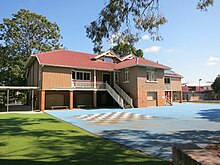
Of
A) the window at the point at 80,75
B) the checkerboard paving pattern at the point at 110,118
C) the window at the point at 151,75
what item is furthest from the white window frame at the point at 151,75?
the checkerboard paving pattern at the point at 110,118

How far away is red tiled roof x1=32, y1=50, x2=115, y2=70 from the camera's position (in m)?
23.0

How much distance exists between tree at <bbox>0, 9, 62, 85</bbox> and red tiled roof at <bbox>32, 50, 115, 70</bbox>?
11.1 m

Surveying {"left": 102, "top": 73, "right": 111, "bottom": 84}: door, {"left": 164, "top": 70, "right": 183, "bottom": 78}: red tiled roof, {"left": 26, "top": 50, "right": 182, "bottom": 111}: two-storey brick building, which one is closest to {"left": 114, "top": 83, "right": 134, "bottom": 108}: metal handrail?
{"left": 26, "top": 50, "right": 182, "bottom": 111}: two-storey brick building

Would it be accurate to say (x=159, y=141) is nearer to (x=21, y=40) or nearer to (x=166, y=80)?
(x=166, y=80)

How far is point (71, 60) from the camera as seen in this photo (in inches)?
997

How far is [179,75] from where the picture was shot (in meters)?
36.2

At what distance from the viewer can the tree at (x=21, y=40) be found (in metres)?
33.2

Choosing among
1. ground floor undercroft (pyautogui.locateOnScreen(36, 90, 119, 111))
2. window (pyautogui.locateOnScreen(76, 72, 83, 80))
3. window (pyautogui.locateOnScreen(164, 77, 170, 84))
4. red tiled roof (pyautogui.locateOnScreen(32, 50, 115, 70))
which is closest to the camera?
red tiled roof (pyautogui.locateOnScreen(32, 50, 115, 70))

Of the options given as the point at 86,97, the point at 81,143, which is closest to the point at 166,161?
the point at 81,143

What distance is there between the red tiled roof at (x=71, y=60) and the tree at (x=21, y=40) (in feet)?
36.4

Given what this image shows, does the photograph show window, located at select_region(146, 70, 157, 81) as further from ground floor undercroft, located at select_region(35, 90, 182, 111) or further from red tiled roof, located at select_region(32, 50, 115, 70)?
red tiled roof, located at select_region(32, 50, 115, 70)

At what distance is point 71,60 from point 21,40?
1588cm

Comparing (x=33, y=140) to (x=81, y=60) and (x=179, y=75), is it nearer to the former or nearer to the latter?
(x=81, y=60)

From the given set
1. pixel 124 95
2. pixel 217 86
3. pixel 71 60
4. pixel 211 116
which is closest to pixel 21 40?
pixel 71 60
